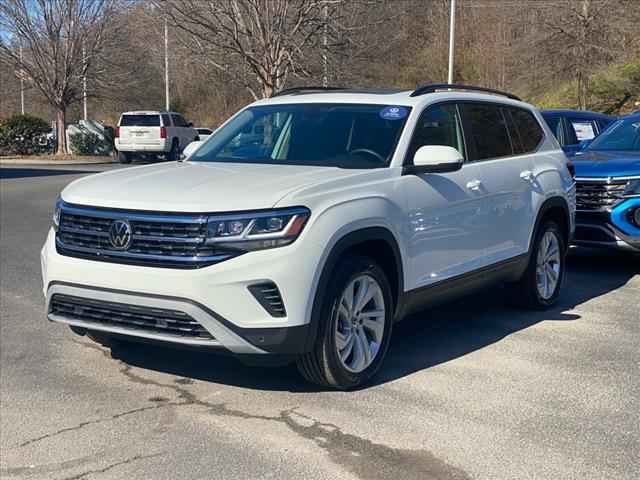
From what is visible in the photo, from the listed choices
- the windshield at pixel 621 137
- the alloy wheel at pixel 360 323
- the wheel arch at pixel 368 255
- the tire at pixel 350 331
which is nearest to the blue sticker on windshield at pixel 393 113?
the wheel arch at pixel 368 255

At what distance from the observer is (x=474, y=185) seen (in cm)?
620

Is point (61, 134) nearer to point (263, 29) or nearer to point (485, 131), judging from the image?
point (263, 29)

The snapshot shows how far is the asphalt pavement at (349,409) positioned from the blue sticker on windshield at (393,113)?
1654mm

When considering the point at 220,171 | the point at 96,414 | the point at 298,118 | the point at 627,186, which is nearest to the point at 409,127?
the point at 298,118

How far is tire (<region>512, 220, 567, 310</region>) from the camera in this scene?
7.24 meters

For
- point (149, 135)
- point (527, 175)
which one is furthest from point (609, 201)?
point (149, 135)

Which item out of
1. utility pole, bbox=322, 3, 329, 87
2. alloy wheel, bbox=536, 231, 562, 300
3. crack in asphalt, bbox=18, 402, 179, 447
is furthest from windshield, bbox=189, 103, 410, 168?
utility pole, bbox=322, 3, 329, 87

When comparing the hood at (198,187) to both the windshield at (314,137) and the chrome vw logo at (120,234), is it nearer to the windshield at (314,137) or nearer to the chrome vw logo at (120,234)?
the chrome vw logo at (120,234)

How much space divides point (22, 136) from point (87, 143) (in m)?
2.82

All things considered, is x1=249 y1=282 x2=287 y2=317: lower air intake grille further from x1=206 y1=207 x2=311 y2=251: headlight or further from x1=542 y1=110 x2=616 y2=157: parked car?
x1=542 y1=110 x2=616 y2=157: parked car

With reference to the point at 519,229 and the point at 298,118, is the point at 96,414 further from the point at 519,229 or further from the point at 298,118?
the point at 519,229

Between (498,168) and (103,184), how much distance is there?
306 centimetres

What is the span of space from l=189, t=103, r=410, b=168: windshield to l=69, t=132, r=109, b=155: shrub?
33718 millimetres

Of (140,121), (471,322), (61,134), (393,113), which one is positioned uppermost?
(393,113)
